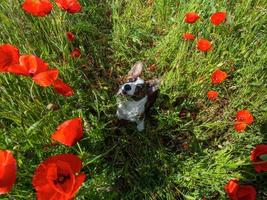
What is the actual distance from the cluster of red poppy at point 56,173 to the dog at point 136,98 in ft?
1.85

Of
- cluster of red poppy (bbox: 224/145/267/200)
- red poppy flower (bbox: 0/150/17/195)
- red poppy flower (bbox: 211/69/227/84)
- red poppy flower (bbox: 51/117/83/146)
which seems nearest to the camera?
red poppy flower (bbox: 0/150/17/195)

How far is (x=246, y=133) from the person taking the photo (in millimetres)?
2150

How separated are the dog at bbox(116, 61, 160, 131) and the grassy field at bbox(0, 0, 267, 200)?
3.9 inches

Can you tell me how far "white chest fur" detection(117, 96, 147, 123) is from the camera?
1.96 meters

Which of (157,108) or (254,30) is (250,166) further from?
(254,30)

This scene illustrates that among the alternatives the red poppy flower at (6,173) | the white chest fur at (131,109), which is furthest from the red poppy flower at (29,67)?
the white chest fur at (131,109)

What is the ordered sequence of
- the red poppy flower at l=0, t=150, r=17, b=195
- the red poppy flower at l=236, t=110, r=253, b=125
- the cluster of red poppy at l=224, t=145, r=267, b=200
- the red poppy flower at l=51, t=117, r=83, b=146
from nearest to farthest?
the red poppy flower at l=0, t=150, r=17, b=195, the red poppy flower at l=51, t=117, r=83, b=146, the cluster of red poppy at l=224, t=145, r=267, b=200, the red poppy flower at l=236, t=110, r=253, b=125

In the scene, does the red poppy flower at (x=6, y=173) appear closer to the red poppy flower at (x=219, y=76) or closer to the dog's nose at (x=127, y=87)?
the dog's nose at (x=127, y=87)

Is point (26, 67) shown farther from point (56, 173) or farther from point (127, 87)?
point (127, 87)

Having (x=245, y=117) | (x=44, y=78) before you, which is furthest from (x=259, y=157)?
(x=44, y=78)

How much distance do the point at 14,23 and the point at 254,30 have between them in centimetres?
165

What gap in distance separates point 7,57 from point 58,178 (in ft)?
1.72

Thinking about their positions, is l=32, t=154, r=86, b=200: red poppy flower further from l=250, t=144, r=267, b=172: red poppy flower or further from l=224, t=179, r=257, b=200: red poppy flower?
l=250, t=144, r=267, b=172: red poppy flower

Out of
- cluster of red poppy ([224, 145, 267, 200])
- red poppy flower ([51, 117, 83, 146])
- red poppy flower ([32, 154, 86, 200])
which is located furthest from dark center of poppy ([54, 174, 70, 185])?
cluster of red poppy ([224, 145, 267, 200])
